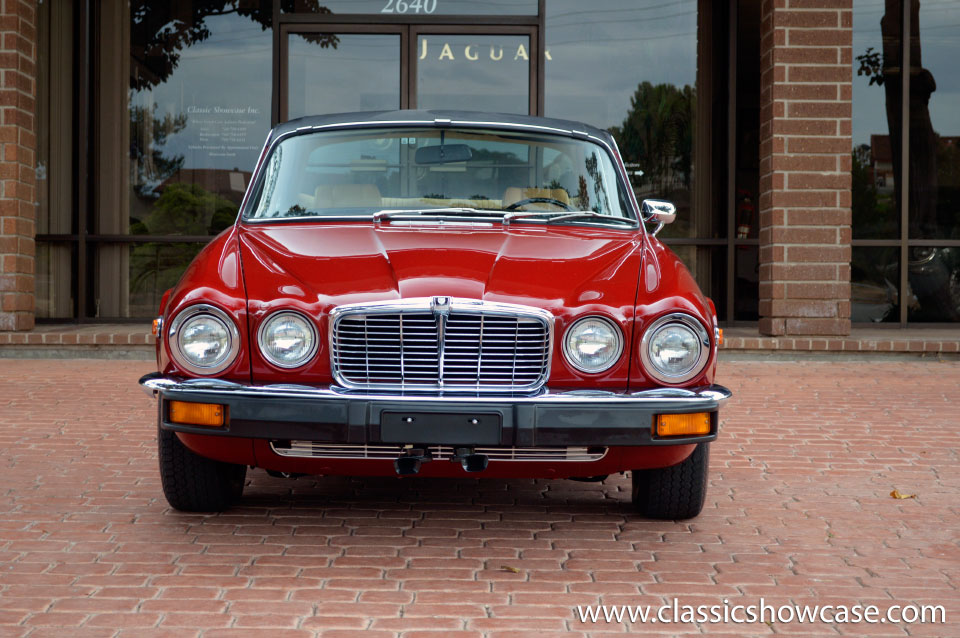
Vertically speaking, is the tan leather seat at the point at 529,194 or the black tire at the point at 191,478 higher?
the tan leather seat at the point at 529,194

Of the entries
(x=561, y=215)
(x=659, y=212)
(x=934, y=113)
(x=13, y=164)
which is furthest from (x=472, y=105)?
(x=561, y=215)

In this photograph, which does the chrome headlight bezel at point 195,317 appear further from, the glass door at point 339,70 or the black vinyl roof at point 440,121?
the glass door at point 339,70

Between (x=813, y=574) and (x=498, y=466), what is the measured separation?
1151 mm

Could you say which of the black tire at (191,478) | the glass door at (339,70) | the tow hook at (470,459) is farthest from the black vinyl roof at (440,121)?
the glass door at (339,70)

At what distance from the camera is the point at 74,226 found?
11898 millimetres

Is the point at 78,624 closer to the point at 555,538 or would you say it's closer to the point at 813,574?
the point at 555,538

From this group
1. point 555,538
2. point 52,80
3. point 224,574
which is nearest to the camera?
point 224,574

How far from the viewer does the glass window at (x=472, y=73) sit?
12016 millimetres

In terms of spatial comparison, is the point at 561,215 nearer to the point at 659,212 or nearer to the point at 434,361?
the point at 659,212

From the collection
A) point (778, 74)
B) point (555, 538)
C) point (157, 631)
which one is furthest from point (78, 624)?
point (778, 74)

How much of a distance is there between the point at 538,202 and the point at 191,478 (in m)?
1.92

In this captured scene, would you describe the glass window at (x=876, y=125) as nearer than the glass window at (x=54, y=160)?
No

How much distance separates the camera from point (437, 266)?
3.89m

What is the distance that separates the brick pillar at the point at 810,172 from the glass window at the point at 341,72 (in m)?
4.32
